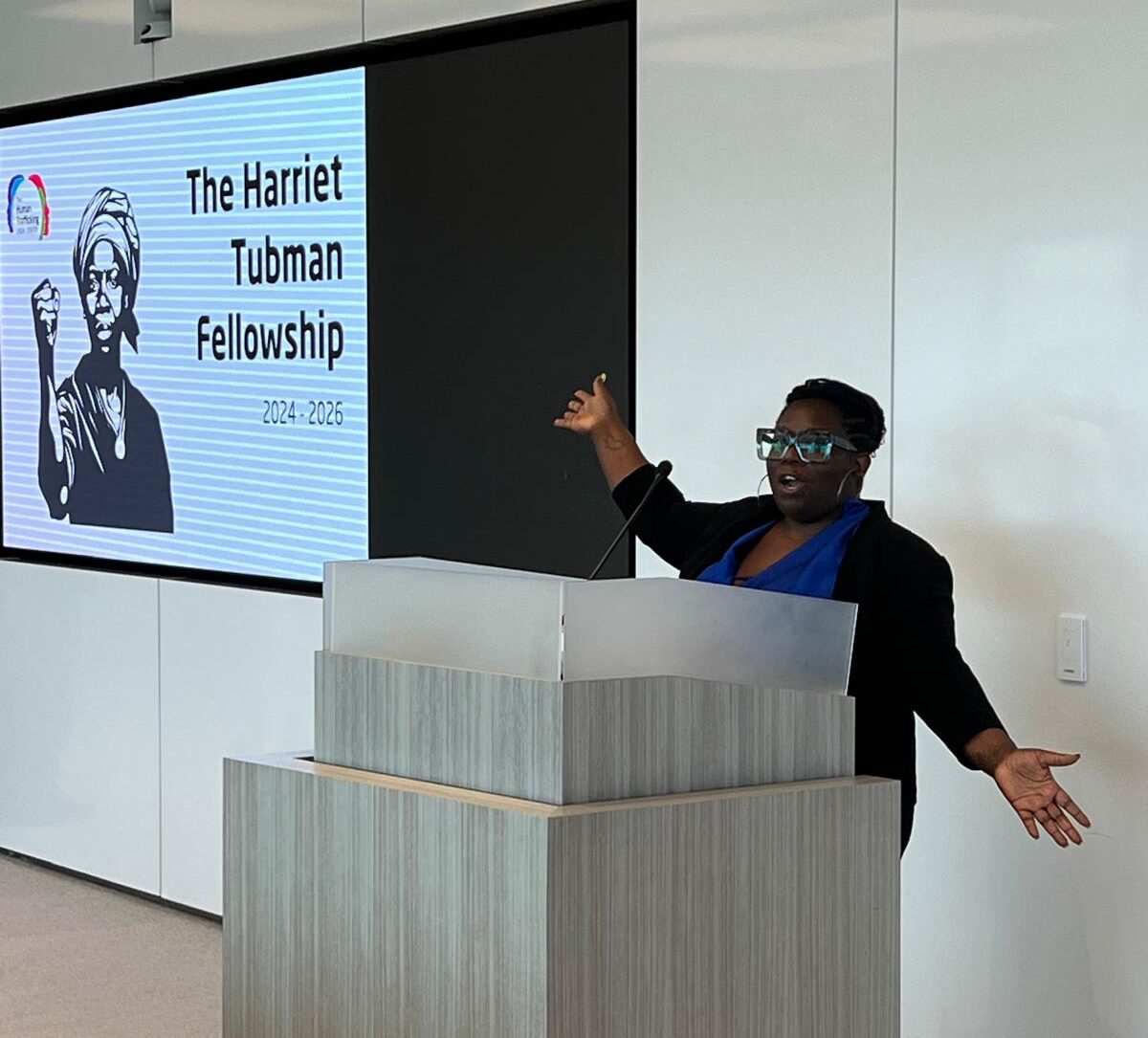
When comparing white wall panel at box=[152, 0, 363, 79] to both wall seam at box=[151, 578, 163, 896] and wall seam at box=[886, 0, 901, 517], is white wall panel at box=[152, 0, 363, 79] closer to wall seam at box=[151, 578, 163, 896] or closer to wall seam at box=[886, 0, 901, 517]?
wall seam at box=[151, 578, 163, 896]

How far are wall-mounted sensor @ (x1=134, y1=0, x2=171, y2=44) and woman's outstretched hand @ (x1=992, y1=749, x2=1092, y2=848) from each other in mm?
3894

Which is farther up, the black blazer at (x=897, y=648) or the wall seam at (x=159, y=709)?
the black blazer at (x=897, y=648)

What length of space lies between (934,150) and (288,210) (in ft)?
7.24

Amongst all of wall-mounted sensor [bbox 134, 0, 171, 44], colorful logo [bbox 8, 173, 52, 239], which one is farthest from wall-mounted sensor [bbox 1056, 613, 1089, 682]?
colorful logo [bbox 8, 173, 52, 239]

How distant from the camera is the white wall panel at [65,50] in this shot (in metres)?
5.69

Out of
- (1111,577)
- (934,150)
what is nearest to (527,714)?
(1111,577)

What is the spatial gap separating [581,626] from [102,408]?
4093mm

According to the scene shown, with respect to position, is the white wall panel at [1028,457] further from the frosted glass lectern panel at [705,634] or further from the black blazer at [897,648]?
the frosted glass lectern panel at [705,634]

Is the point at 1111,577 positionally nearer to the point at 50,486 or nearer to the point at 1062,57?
the point at 1062,57

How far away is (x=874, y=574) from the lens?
2922mm

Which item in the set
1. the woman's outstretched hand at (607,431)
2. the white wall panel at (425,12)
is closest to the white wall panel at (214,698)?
the white wall panel at (425,12)

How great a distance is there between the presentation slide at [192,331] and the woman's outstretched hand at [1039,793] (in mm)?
2758

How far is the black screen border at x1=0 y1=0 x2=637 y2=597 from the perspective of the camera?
436 centimetres

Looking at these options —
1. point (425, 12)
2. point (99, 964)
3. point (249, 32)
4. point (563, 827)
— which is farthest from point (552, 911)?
point (249, 32)
